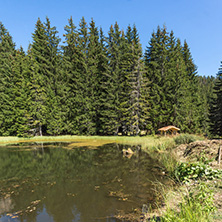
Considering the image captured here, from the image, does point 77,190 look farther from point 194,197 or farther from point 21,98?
point 21,98

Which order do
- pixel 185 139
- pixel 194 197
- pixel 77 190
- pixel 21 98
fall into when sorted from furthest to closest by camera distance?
pixel 21 98
pixel 185 139
pixel 77 190
pixel 194 197

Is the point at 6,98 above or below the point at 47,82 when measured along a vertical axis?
below

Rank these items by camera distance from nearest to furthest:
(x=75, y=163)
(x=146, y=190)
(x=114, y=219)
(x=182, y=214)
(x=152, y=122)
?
(x=182, y=214) → (x=114, y=219) → (x=146, y=190) → (x=75, y=163) → (x=152, y=122)

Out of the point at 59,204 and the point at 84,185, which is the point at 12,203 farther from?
the point at 84,185

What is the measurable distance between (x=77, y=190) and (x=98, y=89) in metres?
25.8

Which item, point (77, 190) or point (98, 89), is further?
point (98, 89)

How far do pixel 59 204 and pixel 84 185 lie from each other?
2.00m

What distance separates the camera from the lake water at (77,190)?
575 cm

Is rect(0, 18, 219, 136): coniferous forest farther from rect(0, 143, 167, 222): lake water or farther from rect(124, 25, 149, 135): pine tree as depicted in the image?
rect(0, 143, 167, 222): lake water

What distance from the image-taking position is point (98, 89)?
3234 centimetres

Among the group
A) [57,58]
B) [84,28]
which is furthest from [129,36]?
[57,58]

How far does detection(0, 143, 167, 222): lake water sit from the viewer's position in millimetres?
5746

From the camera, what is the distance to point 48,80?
31734 millimetres

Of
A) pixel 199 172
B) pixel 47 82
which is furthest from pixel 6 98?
pixel 199 172
